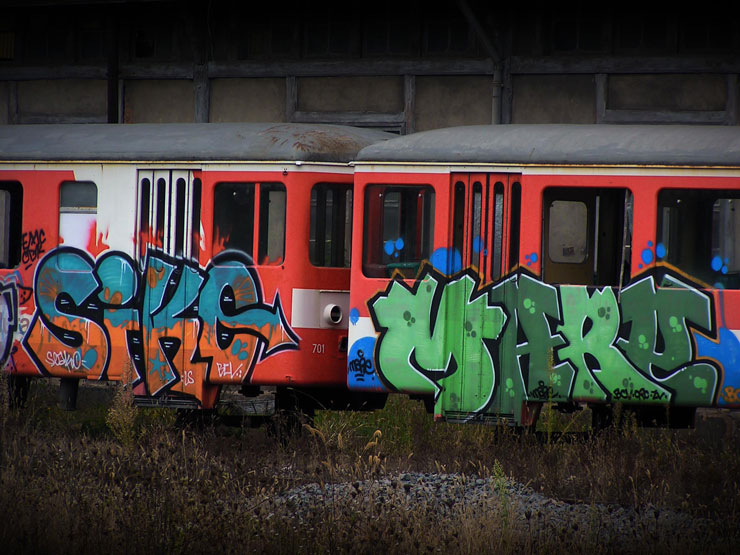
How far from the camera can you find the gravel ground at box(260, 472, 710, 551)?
6371 millimetres

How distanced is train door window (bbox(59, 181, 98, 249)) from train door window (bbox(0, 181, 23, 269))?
1.68ft

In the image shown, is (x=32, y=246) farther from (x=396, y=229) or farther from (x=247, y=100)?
(x=247, y=100)

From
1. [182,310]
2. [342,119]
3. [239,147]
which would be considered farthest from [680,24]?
[182,310]

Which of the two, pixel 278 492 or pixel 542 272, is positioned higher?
pixel 542 272

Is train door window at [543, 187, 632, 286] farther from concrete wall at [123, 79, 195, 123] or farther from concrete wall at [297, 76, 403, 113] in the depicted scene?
concrete wall at [123, 79, 195, 123]

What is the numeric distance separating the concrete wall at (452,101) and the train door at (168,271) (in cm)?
478

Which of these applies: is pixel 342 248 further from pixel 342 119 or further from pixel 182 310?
pixel 342 119

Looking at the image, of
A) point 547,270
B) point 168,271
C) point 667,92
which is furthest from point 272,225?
point 667,92

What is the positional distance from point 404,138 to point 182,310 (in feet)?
8.63

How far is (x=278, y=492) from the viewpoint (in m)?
7.38

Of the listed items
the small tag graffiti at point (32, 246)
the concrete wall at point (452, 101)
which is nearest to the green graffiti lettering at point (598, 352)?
the small tag graffiti at point (32, 246)

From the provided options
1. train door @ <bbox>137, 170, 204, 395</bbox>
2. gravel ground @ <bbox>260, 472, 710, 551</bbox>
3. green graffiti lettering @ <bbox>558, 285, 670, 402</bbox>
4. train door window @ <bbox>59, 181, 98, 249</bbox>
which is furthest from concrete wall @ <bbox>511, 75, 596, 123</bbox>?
gravel ground @ <bbox>260, 472, 710, 551</bbox>

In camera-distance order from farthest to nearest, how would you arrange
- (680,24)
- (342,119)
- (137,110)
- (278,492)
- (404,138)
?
1. (137,110)
2. (342,119)
3. (680,24)
4. (404,138)
5. (278,492)

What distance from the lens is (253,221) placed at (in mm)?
9547
